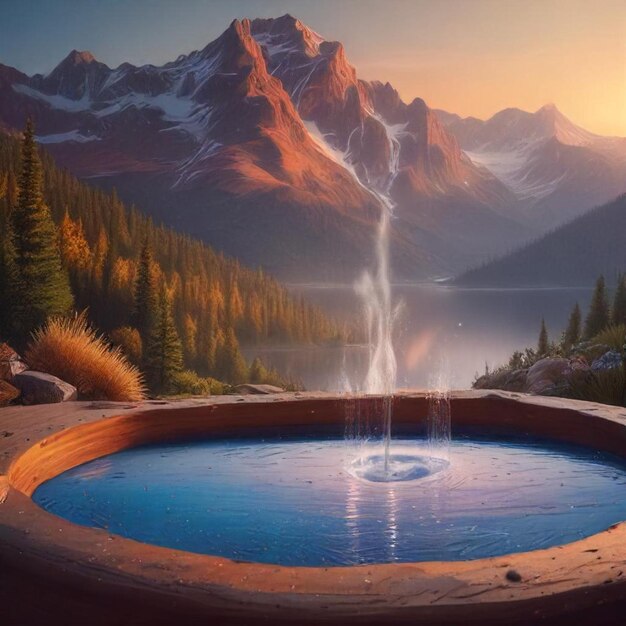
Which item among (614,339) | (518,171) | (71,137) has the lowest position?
(614,339)

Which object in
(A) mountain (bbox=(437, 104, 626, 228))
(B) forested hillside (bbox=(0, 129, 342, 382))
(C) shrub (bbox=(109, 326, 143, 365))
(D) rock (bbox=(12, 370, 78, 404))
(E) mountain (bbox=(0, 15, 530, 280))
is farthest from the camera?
(A) mountain (bbox=(437, 104, 626, 228))

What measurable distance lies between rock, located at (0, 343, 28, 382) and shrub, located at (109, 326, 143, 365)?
4.26m

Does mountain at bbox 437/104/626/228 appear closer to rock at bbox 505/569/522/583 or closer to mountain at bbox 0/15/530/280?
mountain at bbox 0/15/530/280

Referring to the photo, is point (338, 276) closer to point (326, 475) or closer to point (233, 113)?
point (233, 113)

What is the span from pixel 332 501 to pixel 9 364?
10.5 feet

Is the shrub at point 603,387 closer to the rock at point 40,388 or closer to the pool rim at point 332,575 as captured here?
the pool rim at point 332,575

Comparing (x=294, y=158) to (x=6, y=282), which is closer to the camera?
(x=6, y=282)

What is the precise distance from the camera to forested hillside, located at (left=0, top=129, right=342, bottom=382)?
13.6m

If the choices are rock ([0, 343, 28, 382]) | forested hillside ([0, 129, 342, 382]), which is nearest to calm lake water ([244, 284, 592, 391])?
forested hillside ([0, 129, 342, 382])

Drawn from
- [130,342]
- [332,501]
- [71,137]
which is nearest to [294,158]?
[71,137]

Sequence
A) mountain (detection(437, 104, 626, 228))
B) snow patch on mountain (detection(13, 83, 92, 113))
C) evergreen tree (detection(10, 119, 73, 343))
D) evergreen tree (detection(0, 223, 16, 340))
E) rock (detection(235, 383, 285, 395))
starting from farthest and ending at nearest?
mountain (detection(437, 104, 626, 228)) → snow patch on mountain (detection(13, 83, 92, 113)) → rock (detection(235, 383, 285, 395)) → evergreen tree (detection(10, 119, 73, 343)) → evergreen tree (detection(0, 223, 16, 340))

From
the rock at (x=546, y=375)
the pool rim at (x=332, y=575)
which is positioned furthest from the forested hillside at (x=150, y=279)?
the pool rim at (x=332, y=575)

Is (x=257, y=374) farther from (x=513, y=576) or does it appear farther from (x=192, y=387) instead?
(x=513, y=576)

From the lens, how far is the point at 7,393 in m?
5.39
